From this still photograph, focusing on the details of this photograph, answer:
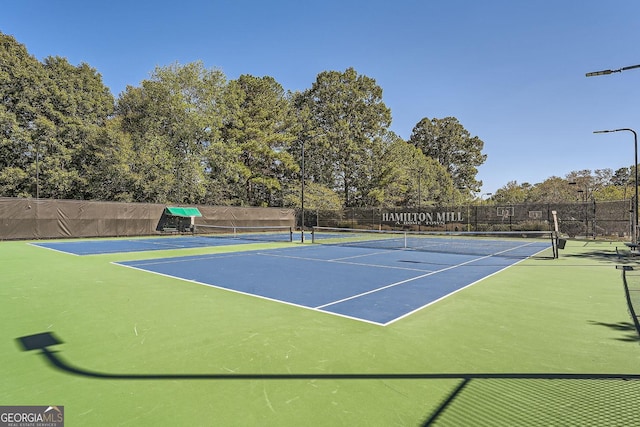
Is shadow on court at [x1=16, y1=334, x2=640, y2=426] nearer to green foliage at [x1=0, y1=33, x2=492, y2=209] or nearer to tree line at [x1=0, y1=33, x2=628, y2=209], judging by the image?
tree line at [x1=0, y1=33, x2=628, y2=209]

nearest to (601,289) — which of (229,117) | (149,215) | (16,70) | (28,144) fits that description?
(149,215)

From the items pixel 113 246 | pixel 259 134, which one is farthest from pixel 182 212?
pixel 259 134

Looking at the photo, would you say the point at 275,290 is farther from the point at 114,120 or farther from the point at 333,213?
the point at 114,120

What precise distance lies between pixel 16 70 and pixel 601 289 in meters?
41.6

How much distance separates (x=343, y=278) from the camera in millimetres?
8930

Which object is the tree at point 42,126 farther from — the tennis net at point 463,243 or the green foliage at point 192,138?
the tennis net at point 463,243

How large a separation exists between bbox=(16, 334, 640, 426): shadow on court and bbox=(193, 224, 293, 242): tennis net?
21552mm

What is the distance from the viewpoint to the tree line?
30641 mm

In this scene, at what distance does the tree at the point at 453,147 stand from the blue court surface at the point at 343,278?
6705cm

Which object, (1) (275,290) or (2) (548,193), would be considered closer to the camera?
(1) (275,290)

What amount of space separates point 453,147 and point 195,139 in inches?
2278

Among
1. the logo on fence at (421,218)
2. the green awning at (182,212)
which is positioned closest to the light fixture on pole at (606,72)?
the logo on fence at (421,218)

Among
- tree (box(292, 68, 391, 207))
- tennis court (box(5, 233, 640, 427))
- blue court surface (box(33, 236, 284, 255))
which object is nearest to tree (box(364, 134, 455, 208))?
tree (box(292, 68, 391, 207))

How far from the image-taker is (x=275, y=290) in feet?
24.5
